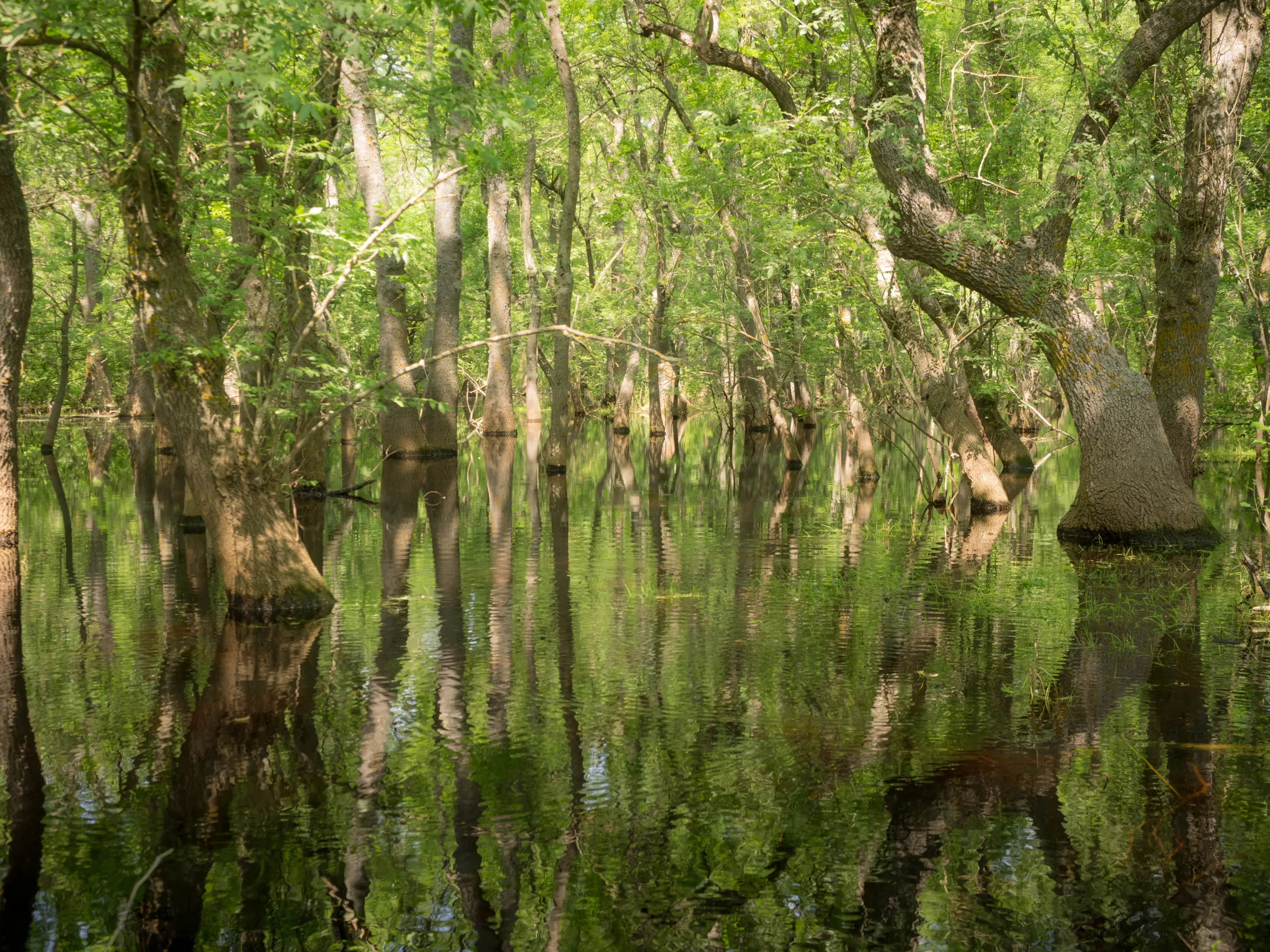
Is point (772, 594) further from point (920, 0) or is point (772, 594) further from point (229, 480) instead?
point (920, 0)

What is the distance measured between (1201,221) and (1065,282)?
2.03m

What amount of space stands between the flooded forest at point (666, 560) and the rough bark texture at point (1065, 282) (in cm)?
5

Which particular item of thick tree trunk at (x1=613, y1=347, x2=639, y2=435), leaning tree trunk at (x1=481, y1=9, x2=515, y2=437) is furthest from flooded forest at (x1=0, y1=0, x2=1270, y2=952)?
thick tree trunk at (x1=613, y1=347, x2=639, y2=435)

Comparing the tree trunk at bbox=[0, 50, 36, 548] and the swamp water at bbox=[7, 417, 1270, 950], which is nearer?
the swamp water at bbox=[7, 417, 1270, 950]

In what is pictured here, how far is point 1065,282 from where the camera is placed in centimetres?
1348

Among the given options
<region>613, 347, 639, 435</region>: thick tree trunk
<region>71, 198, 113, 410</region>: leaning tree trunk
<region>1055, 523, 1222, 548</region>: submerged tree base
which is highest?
<region>71, 198, 113, 410</region>: leaning tree trunk

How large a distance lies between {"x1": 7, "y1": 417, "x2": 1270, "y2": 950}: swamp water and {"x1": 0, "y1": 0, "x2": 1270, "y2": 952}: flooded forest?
36 millimetres


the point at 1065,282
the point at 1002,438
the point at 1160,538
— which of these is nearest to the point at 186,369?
the point at 1065,282

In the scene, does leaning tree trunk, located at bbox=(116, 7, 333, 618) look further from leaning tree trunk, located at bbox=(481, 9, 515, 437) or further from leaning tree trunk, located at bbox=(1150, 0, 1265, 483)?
leaning tree trunk, located at bbox=(481, 9, 515, 437)

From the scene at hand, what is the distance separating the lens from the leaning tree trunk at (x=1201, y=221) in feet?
44.3

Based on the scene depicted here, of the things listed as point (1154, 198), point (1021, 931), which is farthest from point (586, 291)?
point (1021, 931)

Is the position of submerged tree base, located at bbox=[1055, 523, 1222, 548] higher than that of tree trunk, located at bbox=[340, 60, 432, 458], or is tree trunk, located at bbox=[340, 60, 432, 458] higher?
tree trunk, located at bbox=[340, 60, 432, 458]

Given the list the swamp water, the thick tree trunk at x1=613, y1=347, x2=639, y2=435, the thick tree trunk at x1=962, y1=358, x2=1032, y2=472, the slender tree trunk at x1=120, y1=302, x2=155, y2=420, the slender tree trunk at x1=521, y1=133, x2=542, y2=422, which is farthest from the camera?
the thick tree trunk at x1=613, y1=347, x2=639, y2=435

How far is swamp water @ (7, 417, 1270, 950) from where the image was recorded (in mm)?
4359
